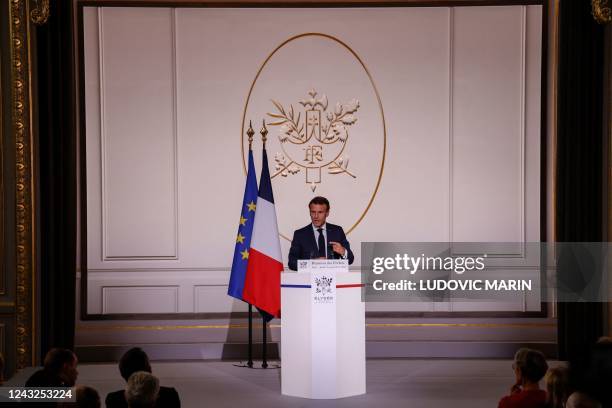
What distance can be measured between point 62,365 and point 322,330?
6.41 feet

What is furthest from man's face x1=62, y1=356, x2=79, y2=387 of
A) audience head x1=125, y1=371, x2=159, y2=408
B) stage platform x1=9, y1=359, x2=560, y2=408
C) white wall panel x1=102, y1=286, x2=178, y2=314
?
white wall panel x1=102, y1=286, x2=178, y2=314

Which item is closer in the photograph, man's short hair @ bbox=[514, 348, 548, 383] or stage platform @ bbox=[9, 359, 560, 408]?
man's short hair @ bbox=[514, 348, 548, 383]

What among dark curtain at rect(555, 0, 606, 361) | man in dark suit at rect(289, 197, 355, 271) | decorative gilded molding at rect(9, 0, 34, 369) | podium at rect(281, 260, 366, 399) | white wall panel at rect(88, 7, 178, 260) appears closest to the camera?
podium at rect(281, 260, 366, 399)

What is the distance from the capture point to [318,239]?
5898 millimetres

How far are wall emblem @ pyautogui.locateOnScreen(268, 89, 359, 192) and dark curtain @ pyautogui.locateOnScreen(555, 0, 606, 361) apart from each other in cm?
189

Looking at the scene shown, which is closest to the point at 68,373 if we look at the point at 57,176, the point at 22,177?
the point at 22,177

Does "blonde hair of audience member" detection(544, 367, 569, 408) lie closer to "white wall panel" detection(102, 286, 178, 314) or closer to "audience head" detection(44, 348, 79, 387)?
"audience head" detection(44, 348, 79, 387)

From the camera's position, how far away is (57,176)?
20.4 feet

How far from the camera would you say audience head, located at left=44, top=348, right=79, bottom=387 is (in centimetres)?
314

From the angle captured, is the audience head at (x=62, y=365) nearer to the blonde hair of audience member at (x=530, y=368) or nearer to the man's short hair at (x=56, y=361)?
the man's short hair at (x=56, y=361)

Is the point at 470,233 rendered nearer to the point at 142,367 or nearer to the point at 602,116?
the point at 602,116

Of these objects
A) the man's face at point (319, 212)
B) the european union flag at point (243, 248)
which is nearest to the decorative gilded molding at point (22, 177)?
the european union flag at point (243, 248)

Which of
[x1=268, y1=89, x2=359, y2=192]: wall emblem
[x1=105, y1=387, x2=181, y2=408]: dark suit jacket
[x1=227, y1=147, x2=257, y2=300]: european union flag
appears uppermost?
[x1=268, y1=89, x2=359, y2=192]: wall emblem

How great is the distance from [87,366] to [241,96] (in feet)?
9.25
